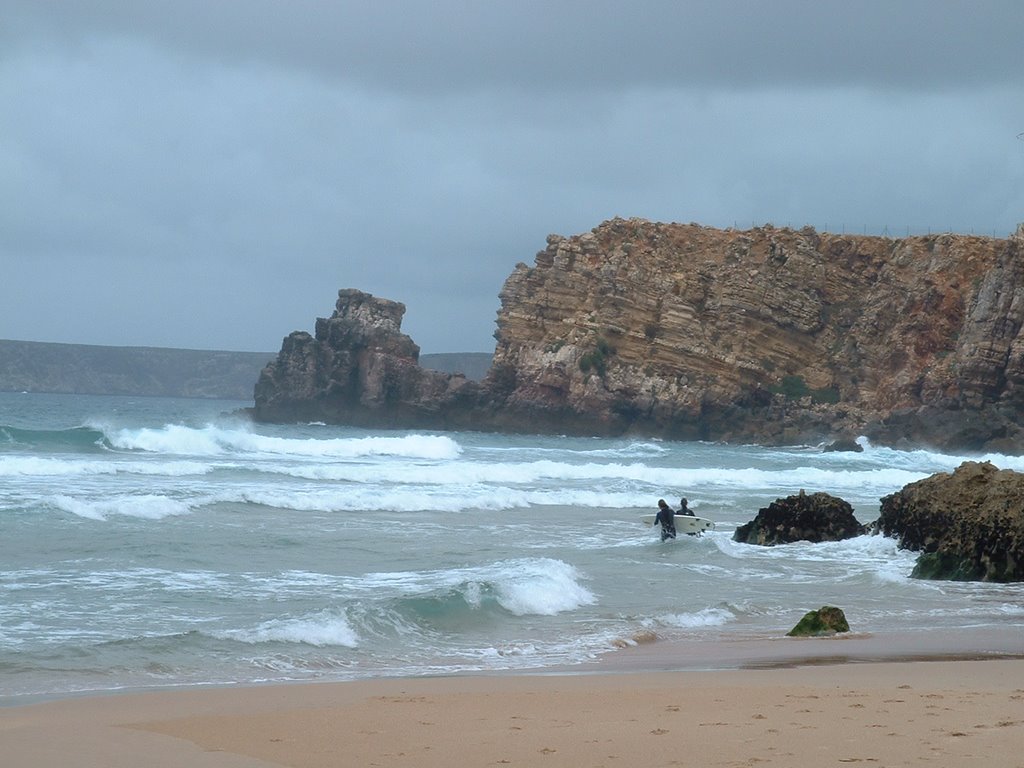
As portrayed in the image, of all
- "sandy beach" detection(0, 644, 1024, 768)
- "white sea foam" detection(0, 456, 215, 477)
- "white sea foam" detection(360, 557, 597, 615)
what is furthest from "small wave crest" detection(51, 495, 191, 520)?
"sandy beach" detection(0, 644, 1024, 768)

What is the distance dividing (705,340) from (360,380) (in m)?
20.2

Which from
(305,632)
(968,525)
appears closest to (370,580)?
(305,632)

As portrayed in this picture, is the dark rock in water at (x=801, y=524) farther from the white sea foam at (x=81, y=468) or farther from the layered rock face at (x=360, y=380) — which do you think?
the layered rock face at (x=360, y=380)

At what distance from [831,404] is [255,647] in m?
57.3

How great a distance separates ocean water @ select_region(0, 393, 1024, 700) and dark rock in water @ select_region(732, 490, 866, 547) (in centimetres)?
55

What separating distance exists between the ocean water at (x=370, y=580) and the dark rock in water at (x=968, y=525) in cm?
61

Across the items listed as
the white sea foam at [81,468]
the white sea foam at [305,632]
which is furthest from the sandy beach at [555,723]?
the white sea foam at [81,468]

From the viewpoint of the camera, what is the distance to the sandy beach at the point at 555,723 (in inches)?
253

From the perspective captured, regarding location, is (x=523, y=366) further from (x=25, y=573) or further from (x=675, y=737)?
(x=675, y=737)

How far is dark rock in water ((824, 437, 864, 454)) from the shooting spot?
54.4 metres

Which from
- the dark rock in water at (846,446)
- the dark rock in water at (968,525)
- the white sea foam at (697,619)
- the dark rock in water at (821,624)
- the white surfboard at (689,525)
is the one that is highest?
the dark rock in water at (846,446)

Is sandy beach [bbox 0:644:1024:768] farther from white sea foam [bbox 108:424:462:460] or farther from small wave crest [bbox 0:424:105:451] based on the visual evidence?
white sea foam [bbox 108:424:462:460]

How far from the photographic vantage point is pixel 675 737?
22.5 feet

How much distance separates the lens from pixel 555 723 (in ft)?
24.1
